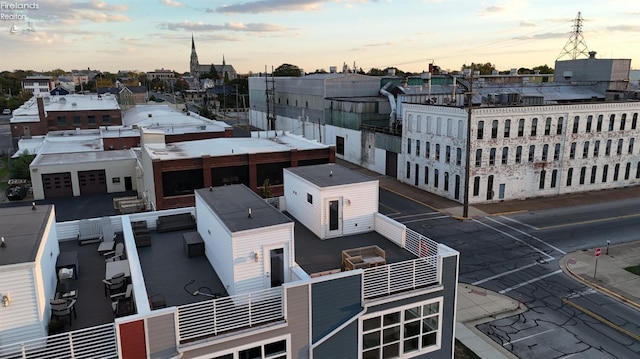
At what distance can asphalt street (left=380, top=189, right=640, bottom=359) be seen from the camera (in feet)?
64.9

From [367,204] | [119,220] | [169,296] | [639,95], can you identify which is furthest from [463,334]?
[639,95]

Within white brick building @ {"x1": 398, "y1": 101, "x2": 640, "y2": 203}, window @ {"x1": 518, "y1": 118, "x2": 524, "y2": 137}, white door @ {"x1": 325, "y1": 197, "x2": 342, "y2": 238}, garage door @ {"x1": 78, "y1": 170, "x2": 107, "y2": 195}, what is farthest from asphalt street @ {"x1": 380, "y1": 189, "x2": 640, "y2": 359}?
garage door @ {"x1": 78, "y1": 170, "x2": 107, "y2": 195}

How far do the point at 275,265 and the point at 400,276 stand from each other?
13.4 ft

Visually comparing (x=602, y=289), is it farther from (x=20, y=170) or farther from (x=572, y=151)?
(x=20, y=170)

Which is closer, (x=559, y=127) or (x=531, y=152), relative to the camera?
(x=531, y=152)

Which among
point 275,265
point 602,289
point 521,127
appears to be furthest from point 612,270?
point 275,265

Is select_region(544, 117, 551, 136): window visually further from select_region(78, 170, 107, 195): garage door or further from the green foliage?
the green foliage

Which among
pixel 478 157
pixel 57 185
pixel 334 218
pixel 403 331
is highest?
pixel 334 218

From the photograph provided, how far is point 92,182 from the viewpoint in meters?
43.3

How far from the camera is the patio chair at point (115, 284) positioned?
14.2 meters

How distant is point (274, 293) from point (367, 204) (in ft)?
22.4

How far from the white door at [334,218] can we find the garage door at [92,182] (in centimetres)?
3324

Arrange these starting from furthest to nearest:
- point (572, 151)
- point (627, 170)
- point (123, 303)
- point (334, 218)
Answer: point (627, 170) → point (572, 151) → point (334, 218) → point (123, 303)

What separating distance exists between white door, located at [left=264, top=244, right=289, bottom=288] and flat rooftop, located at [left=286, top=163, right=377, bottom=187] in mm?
4249
